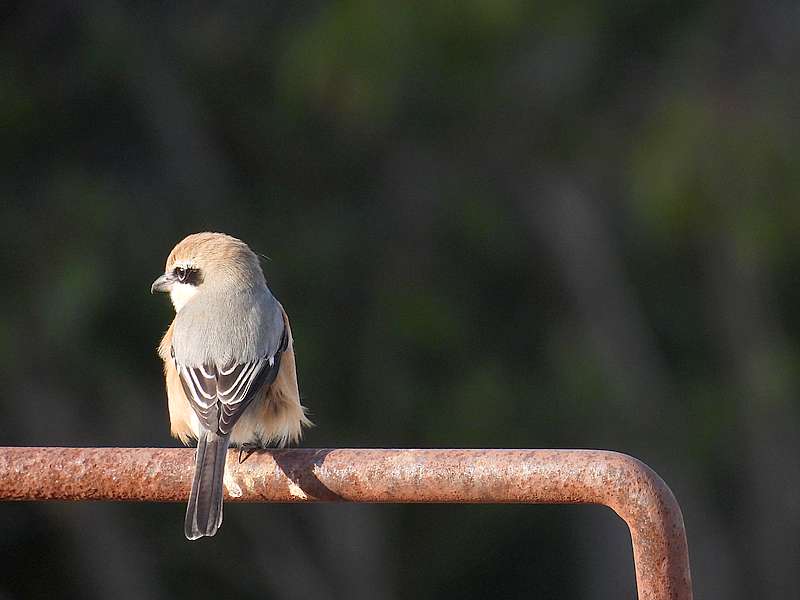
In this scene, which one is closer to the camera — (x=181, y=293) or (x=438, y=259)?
(x=181, y=293)

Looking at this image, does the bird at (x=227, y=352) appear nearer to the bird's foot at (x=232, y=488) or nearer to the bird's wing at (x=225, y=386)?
the bird's wing at (x=225, y=386)

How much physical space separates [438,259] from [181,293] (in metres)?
3.82

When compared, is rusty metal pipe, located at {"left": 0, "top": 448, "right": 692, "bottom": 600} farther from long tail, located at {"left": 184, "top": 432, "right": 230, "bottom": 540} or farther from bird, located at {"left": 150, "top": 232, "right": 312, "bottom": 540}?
bird, located at {"left": 150, "top": 232, "right": 312, "bottom": 540}

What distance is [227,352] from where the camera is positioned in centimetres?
330

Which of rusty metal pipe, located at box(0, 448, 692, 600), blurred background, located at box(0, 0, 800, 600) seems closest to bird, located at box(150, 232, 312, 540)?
rusty metal pipe, located at box(0, 448, 692, 600)

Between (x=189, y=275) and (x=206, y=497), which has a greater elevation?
(x=189, y=275)

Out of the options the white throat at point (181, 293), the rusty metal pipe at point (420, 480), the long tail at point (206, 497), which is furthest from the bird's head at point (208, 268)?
the rusty metal pipe at point (420, 480)

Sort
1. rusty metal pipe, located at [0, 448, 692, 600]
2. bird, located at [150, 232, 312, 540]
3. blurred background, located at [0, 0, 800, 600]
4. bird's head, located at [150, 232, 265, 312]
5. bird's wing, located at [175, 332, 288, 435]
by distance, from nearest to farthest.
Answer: rusty metal pipe, located at [0, 448, 692, 600] → bird's wing, located at [175, 332, 288, 435] → bird, located at [150, 232, 312, 540] → bird's head, located at [150, 232, 265, 312] → blurred background, located at [0, 0, 800, 600]

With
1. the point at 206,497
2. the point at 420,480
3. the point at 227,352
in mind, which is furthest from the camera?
the point at 227,352

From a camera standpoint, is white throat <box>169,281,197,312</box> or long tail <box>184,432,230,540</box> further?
white throat <box>169,281,197,312</box>

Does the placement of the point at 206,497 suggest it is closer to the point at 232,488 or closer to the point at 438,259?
the point at 232,488

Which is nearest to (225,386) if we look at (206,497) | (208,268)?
(208,268)

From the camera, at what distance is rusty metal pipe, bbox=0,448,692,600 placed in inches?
70.5

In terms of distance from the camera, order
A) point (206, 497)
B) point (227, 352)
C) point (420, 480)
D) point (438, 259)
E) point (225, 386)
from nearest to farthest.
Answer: point (420, 480) → point (206, 497) → point (225, 386) → point (227, 352) → point (438, 259)
